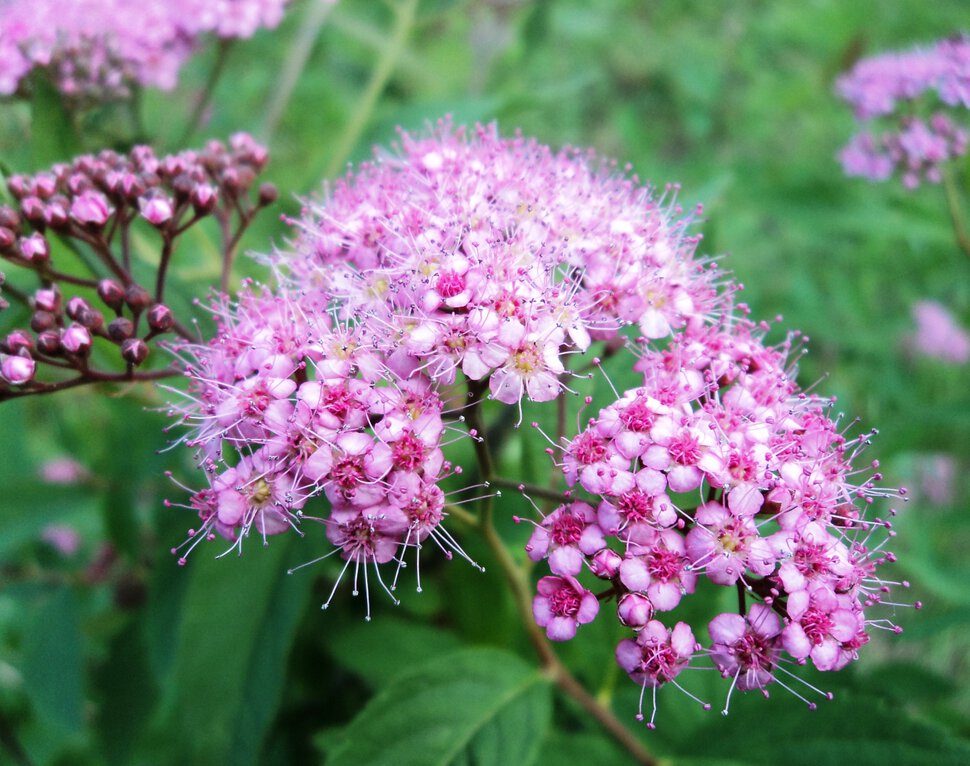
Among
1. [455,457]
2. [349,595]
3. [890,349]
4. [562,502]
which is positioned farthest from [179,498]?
[890,349]

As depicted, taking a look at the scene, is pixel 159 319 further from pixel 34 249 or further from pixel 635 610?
pixel 635 610

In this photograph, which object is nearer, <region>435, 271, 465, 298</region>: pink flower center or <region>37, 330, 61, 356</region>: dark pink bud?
<region>435, 271, 465, 298</region>: pink flower center

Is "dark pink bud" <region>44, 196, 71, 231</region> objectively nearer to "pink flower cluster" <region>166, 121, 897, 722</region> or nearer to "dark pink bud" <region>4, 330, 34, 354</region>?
"dark pink bud" <region>4, 330, 34, 354</region>

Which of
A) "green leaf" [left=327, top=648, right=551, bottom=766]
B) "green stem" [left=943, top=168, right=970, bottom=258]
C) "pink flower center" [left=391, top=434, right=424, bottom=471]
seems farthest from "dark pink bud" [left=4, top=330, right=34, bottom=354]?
"green stem" [left=943, top=168, right=970, bottom=258]

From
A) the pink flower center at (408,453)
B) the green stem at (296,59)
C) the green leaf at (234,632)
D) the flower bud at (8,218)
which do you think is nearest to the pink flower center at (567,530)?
the pink flower center at (408,453)

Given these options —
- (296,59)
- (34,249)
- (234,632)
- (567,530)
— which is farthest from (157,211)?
(296,59)

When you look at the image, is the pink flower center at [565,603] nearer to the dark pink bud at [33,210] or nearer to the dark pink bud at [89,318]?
the dark pink bud at [89,318]
